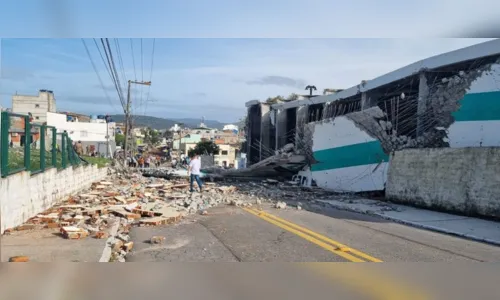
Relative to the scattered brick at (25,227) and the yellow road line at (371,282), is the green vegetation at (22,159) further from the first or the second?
the yellow road line at (371,282)

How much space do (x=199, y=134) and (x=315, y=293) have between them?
294 feet

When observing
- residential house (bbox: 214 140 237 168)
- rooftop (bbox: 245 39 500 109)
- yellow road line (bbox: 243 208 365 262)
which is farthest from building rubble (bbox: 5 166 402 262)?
residential house (bbox: 214 140 237 168)

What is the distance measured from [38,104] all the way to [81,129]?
577 cm

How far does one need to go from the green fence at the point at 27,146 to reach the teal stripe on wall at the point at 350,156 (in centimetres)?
1114

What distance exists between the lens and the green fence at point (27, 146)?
727 cm

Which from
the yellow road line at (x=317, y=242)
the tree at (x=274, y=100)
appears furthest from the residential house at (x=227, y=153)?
the yellow road line at (x=317, y=242)

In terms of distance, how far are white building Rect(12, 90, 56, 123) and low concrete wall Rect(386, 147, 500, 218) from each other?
34.3ft

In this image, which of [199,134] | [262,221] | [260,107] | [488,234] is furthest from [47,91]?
[199,134]

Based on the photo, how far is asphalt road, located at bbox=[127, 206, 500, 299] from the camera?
5.20m

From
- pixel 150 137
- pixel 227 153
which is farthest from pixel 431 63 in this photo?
pixel 227 153

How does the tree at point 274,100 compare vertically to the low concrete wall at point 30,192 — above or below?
above

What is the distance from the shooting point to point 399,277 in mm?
5715

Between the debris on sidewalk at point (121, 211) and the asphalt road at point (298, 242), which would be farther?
the debris on sidewalk at point (121, 211)

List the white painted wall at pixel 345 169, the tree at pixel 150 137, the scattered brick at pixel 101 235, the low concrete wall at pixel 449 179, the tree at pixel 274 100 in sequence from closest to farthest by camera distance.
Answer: the scattered brick at pixel 101 235
the low concrete wall at pixel 449 179
the white painted wall at pixel 345 169
the tree at pixel 274 100
the tree at pixel 150 137
